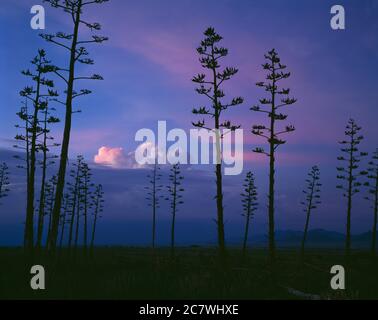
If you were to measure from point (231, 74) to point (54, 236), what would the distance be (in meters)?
12.3

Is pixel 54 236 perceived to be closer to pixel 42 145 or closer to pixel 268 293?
pixel 268 293

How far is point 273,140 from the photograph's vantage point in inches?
1011

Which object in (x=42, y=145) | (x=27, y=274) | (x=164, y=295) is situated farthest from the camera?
(x=42, y=145)

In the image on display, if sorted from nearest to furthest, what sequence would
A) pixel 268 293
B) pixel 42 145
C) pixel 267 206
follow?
pixel 268 293, pixel 267 206, pixel 42 145

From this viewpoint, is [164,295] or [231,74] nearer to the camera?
[164,295]

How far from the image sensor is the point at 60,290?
15.5m

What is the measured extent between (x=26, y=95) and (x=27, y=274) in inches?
505

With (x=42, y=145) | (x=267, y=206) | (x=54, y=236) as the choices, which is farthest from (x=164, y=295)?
(x=42, y=145)

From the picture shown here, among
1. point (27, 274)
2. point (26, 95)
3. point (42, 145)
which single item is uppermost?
point (26, 95)

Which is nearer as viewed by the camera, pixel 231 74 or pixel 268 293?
pixel 268 293
